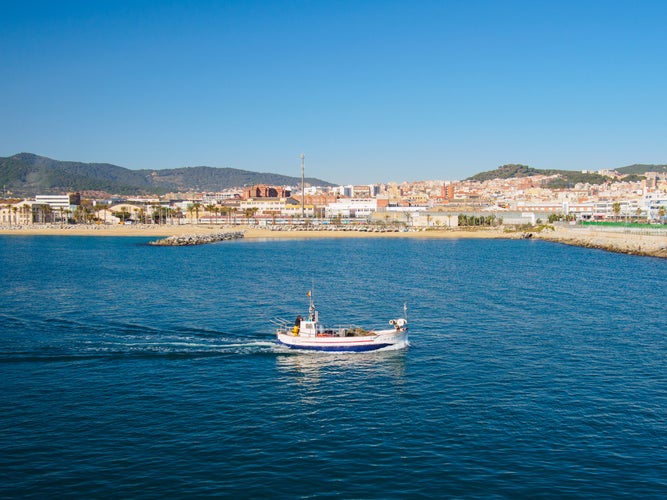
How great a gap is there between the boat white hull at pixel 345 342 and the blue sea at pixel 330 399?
0.50 meters

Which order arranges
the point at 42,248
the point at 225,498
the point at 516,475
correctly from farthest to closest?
the point at 42,248, the point at 516,475, the point at 225,498

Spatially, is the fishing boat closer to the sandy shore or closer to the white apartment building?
the sandy shore

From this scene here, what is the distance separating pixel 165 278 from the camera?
51625mm

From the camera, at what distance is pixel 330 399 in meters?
20.0

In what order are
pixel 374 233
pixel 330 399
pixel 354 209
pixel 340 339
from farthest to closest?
pixel 354 209 < pixel 374 233 < pixel 340 339 < pixel 330 399

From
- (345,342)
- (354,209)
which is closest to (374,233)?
(354,209)

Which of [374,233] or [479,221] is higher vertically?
[479,221]

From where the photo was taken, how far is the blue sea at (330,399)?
14727 mm

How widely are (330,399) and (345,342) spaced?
5.68 metres

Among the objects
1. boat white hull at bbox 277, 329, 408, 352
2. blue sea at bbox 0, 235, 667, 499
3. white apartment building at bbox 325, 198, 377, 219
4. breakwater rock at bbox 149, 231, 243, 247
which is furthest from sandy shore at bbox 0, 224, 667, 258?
boat white hull at bbox 277, 329, 408, 352

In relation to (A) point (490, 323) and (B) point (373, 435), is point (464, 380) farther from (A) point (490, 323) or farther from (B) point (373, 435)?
(A) point (490, 323)

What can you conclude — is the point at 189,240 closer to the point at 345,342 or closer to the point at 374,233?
the point at 374,233

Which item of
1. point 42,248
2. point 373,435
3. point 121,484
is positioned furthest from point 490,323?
point 42,248

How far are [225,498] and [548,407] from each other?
10463mm
